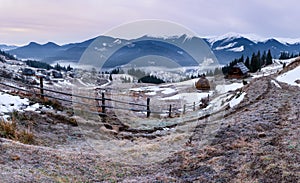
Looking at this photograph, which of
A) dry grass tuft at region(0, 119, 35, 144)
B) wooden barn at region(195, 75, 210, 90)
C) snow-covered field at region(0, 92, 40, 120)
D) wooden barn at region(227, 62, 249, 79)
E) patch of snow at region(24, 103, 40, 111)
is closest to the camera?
dry grass tuft at region(0, 119, 35, 144)

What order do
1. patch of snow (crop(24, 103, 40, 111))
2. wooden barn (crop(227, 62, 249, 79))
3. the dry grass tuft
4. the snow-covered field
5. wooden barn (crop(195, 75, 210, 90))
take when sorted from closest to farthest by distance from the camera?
the dry grass tuft
the snow-covered field
patch of snow (crop(24, 103, 40, 111))
wooden barn (crop(195, 75, 210, 90))
wooden barn (crop(227, 62, 249, 79))

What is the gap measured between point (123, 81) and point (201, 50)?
64512 mm

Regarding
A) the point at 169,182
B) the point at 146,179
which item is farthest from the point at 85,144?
the point at 169,182

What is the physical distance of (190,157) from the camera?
22.1ft

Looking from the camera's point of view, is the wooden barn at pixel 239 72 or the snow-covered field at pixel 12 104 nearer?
the snow-covered field at pixel 12 104

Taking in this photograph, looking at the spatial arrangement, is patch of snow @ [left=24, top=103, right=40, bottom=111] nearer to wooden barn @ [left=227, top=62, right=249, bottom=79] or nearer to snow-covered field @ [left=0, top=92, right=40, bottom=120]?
snow-covered field @ [left=0, top=92, right=40, bottom=120]

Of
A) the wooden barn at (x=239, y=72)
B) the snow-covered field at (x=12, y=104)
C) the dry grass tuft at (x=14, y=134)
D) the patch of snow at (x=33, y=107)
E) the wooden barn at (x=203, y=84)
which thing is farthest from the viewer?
the wooden barn at (x=239, y=72)

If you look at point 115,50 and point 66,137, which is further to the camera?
point 115,50

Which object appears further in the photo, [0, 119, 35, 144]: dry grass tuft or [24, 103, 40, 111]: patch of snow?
[24, 103, 40, 111]: patch of snow

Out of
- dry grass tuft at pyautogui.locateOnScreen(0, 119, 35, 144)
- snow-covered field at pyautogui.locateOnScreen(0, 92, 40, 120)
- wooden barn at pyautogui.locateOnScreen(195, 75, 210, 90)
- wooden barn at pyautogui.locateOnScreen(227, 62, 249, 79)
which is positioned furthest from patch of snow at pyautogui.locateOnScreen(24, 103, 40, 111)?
wooden barn at pyautogui.locateOnScreen(227, 62, 249, 79)

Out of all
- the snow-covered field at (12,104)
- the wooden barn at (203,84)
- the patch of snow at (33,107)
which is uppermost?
the snow-covered field at (12,104)

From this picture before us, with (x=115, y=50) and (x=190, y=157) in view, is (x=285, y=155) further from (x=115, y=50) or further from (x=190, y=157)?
(x=115, y=50)

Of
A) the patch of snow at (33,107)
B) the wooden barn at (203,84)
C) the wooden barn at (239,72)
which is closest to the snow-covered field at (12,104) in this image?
the patch of snow at (33,107)

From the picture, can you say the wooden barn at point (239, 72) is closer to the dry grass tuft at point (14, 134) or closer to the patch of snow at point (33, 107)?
the patch of snow at point (33, 107)
